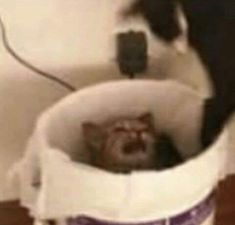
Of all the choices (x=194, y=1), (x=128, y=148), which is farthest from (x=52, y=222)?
(x=194, y=1)

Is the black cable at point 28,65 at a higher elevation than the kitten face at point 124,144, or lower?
higher

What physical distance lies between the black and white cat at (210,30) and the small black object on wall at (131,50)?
201 millimetres

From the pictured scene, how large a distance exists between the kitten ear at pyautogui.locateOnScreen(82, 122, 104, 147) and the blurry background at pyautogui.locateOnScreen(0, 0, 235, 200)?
129 mm

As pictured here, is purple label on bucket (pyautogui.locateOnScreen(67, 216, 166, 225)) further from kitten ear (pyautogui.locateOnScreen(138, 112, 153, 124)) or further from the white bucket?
kitten ear (pyautogui.locateOnScreen(138, 112, 153, 124))

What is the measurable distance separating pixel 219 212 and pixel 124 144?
317 mm

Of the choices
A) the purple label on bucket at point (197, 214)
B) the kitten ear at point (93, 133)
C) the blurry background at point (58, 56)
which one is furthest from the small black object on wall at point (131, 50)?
the purple label on bucket at point (197, 214)

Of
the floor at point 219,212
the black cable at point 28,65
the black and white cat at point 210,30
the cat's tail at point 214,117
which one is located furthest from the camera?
the floor at point 219,212

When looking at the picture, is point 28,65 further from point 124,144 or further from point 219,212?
point 219,212

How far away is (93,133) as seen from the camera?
1229 mm

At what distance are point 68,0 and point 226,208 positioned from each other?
1.58 feet

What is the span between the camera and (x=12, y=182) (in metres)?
1.38

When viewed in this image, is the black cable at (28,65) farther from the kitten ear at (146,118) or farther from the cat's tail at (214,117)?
the cat's tail at (214,117)

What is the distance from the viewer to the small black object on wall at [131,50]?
1271 millimetres

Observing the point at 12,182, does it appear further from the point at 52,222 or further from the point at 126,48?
the point at 126,48
